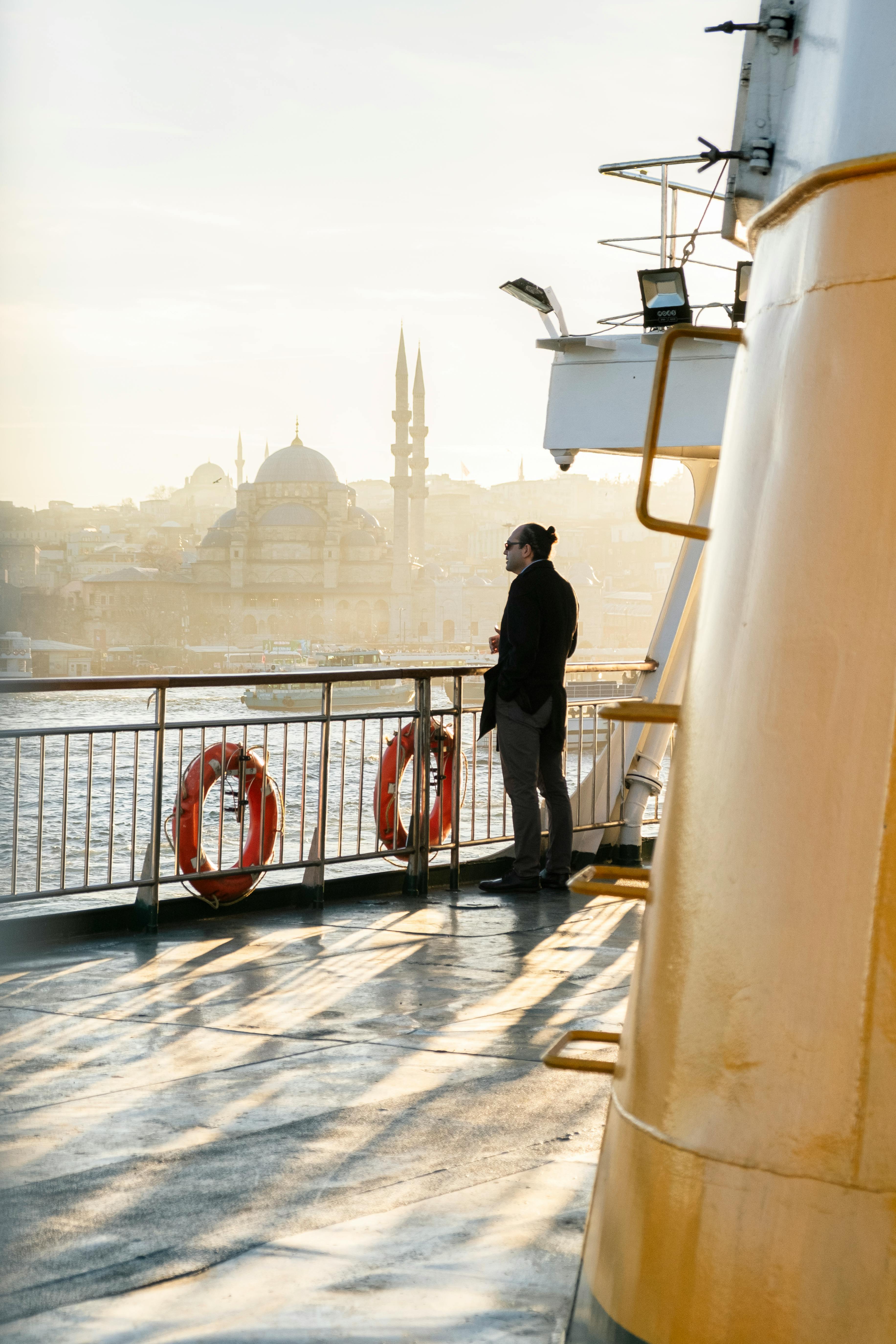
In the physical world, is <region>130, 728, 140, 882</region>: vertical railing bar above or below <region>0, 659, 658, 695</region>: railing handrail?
below

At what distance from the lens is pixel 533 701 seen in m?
6.51

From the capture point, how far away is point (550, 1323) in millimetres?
2197

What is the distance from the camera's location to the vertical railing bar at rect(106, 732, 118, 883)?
5738mm

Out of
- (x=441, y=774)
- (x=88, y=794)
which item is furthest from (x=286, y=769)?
(x=88, y=794)

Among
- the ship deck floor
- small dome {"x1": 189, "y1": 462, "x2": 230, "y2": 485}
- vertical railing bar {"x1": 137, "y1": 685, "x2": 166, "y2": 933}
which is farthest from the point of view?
small dome {"x1": 189, "y1": 462, "x2": 230, "y2": 485}

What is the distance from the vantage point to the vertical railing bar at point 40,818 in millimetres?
5212

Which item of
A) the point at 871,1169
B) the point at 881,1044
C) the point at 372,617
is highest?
the point at 881,1044

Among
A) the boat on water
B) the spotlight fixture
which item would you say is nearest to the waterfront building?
the boat on water

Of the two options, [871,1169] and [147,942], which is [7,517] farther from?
A: [147,942]

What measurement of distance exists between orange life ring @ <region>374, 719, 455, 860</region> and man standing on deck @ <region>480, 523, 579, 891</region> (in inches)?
19.0

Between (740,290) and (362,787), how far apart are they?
303 cm

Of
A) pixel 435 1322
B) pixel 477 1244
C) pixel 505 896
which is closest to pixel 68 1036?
pixel 477 1244

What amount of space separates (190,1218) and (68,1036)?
1547 mm

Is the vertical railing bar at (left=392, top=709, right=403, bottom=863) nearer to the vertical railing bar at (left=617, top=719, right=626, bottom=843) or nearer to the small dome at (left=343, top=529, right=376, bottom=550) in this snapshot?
the vertical railing bar at (left=617, top=719, right=626, bottom=843)
